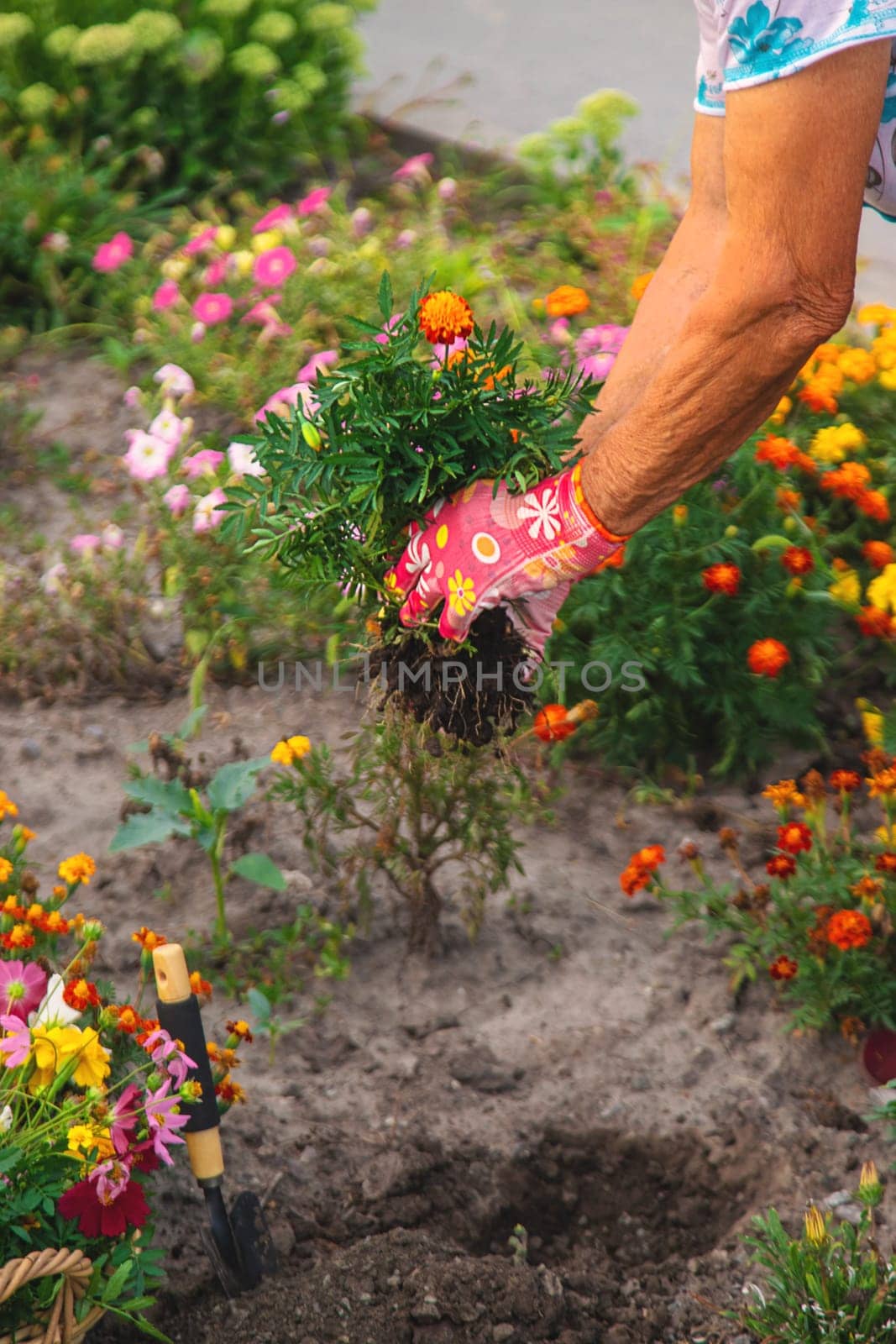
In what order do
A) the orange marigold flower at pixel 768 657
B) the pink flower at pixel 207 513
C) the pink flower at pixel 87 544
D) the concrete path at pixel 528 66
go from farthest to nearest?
1. the concrete path at pixel 528 66
2. the pink flower at pixel 87 544
3. the pink flower at pixel 207 513
4. the orange marigold flower at pixel 768 657

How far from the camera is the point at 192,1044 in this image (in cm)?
192

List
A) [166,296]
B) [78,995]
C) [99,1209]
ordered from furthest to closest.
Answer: [166,296] → [78,995] → [99,1209]

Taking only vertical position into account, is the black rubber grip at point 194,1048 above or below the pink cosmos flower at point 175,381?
below

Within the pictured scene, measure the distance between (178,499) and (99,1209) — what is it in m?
1.81

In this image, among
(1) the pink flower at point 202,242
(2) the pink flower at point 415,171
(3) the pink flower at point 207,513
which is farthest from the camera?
(2) the pink flower at point 415,171

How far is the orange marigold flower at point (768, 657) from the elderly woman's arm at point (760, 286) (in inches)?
28.7

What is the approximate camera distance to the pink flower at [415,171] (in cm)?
498

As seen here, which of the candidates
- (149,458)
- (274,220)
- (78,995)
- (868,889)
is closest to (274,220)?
(274,220)

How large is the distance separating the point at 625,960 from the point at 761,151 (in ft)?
5.19

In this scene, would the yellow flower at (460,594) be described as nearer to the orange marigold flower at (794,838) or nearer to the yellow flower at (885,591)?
the orange marigold flower at (794,838)

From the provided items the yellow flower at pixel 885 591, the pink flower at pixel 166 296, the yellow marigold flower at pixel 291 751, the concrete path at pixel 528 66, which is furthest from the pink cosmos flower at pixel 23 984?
the concrete path at pixel 528 66

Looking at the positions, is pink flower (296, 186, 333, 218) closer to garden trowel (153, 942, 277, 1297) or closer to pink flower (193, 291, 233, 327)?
pink flower (193, 291, 233, 327)

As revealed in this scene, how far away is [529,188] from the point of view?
17.1ft

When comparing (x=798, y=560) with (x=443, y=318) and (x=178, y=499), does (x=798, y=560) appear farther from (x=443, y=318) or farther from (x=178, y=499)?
(x=178, y=499)
